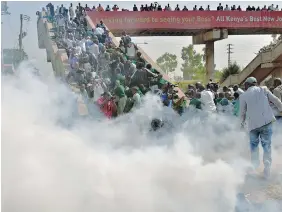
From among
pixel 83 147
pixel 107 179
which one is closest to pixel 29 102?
pixel 83 147

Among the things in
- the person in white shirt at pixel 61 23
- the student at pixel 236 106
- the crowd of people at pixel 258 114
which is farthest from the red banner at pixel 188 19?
the crowd of people at pixel 258 114

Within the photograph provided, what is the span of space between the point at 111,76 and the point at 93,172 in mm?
7550

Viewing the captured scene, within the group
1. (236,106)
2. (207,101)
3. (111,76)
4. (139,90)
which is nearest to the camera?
(207,101)

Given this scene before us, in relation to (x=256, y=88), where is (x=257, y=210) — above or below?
below

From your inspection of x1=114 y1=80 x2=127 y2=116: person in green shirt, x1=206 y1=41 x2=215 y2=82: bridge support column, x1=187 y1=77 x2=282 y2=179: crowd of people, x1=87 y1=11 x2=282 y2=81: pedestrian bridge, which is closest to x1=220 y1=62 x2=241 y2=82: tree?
x1=206 y1=41 x2=215 y2=82: bridge support column

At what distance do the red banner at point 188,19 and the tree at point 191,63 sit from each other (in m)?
30.8

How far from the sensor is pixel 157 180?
4.50m

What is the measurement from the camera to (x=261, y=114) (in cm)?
584

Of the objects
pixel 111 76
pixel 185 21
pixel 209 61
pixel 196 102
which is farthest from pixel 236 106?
pixel 209 61

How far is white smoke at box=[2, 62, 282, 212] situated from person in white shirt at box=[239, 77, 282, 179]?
0.36m

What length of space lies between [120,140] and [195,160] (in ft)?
4.15

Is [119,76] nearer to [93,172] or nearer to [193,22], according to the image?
[93,172]

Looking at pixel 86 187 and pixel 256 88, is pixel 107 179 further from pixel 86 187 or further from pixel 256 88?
pixel 256 88

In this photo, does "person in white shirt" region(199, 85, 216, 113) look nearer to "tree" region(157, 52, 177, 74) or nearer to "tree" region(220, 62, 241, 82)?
"tree" region(220, 62, 241, 82)
